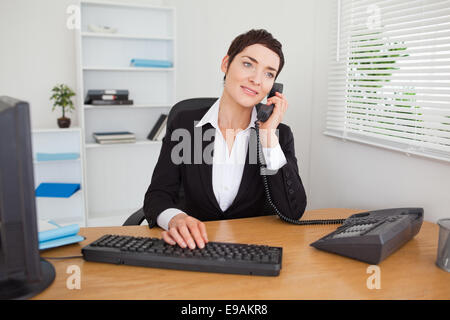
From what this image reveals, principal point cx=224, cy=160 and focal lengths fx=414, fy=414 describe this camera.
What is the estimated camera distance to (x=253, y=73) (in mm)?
1630

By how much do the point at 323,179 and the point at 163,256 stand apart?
4.45ft

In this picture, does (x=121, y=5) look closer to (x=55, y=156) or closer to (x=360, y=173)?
(x=55, y=156)

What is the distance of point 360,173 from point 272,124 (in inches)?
23.9

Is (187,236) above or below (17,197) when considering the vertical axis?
below

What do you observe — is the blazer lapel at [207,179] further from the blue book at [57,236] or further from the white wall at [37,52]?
the white wall at [37,52]

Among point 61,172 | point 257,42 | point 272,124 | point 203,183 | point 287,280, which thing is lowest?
point 61,172

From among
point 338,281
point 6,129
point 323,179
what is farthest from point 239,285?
point 323,179

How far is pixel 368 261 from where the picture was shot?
3.93 feet

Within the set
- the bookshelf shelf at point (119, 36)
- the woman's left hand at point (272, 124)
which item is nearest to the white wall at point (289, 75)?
the bookshelf shelf at point (119, 36)

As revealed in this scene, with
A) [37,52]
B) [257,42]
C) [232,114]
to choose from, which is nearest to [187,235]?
[232,114]

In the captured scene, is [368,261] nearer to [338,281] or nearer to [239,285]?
[338,281]

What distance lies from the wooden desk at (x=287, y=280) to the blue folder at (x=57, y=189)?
2268 millimetres

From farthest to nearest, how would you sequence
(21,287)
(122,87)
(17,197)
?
(122,87) < (21,287) < (17,197)

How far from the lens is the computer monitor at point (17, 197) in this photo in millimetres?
849
